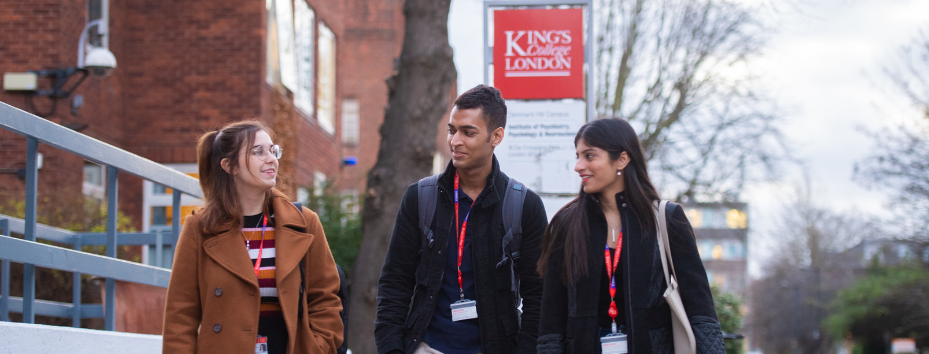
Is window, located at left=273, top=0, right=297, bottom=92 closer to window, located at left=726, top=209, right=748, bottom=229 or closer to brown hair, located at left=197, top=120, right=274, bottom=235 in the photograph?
window, located at left=726, top=209, right=748, bottom=229

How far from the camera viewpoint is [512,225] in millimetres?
4199

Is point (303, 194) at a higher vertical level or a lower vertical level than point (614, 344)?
higher

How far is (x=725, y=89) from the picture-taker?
877 inches

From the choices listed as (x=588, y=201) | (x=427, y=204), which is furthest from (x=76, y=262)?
(x=588, y=201)

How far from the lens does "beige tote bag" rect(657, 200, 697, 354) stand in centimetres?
362

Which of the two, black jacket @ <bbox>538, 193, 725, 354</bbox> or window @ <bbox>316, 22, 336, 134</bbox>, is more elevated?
window @ <bbox>316, 22, 336, 134</bbox>

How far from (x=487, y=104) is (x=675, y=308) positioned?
1294 millimetres

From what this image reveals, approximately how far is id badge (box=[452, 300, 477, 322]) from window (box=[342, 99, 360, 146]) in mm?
31339

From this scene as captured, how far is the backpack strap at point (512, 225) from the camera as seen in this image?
4143 mm

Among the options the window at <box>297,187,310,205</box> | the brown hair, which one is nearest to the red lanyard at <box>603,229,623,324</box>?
the brown hair

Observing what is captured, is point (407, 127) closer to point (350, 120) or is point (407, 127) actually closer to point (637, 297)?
point (637, 297)

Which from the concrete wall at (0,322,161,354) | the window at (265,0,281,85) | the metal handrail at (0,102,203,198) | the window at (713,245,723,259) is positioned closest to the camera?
the concrete wall at (0,322,161,354)

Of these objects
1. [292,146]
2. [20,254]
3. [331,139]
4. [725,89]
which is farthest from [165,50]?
[725,89]

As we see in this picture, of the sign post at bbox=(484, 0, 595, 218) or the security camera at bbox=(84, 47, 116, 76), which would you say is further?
the security camera at bbox=(84, 47, 116, 76)
